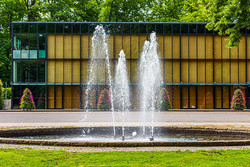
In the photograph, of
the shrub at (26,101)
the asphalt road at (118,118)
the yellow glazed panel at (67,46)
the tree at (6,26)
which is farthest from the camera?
the tree at (6,26)

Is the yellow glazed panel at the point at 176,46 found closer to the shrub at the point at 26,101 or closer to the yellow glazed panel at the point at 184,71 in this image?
the yellow glazed panel at the point at 184,71

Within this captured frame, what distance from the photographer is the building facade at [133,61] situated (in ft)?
130

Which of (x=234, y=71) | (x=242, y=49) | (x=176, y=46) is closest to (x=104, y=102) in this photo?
(x=176, y=46)

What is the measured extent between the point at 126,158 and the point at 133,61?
3195cm

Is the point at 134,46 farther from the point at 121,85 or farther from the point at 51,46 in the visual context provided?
the point at 51,46

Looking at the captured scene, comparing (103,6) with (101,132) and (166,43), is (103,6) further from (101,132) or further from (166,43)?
(101,132)

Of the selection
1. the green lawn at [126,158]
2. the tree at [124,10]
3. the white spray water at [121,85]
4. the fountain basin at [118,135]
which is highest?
the tree at [124,10]

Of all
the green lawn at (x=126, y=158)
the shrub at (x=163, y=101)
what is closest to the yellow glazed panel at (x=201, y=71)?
the shrub at (x=163, y=101)

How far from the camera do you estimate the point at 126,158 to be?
837 cm

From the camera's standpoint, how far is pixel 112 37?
40000 millimetres

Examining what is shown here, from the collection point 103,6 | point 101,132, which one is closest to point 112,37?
point 103,6

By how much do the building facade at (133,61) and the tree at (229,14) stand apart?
19.6m

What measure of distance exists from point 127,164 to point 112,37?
108 feet

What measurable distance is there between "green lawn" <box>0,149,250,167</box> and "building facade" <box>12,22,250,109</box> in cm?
3015
